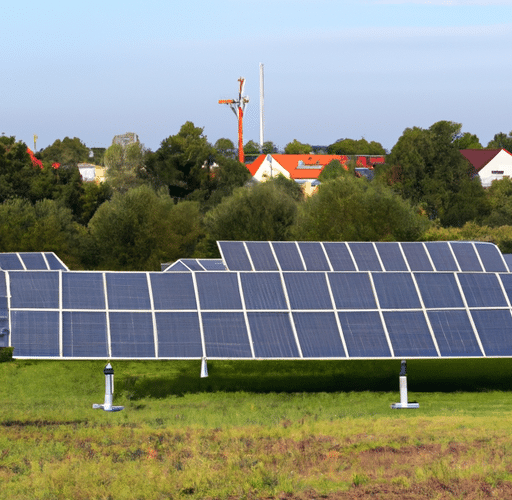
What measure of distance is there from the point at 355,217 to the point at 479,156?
98.5m

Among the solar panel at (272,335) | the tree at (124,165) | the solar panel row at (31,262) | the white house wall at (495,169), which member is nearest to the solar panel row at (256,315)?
the solar panel at (272,335)

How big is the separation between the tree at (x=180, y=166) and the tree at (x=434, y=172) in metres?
25.9

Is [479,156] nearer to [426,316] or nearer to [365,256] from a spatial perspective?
[365,256]

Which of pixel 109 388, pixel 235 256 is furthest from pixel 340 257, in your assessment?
pixel 109 388

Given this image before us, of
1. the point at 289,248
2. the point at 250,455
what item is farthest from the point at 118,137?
the point at 250,455

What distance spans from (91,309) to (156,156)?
74.7 metres

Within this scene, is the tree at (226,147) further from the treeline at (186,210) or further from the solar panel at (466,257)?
the solar panel at (466,257)

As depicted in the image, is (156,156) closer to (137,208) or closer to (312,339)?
(137,208)

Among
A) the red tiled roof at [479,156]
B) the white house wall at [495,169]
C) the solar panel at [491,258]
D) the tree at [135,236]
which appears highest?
the red tiled roof at [479,156]

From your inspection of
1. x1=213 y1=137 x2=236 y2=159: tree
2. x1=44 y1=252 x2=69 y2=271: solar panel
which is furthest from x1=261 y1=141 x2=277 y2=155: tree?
x1=44 y1=252 x2=69 y2=271: solar panel

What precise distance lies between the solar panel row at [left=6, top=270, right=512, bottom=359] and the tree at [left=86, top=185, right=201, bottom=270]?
130ft

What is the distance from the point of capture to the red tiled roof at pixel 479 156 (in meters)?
146

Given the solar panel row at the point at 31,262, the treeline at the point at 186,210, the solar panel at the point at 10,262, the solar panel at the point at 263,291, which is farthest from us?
the treeline at the point at 186,210

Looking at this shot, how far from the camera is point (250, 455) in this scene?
14.7 meters
